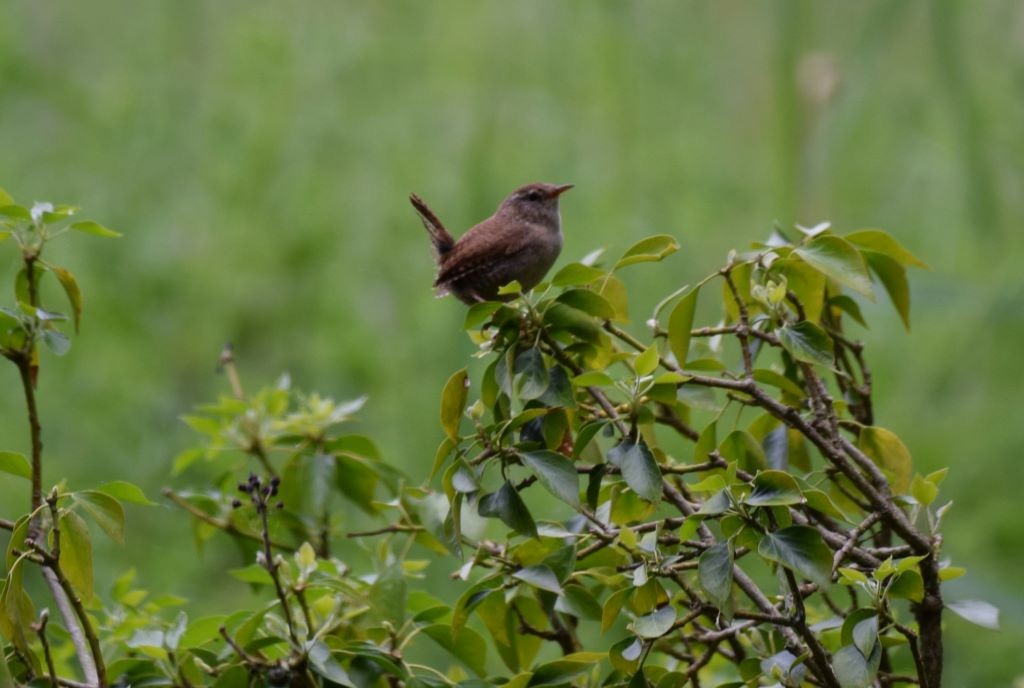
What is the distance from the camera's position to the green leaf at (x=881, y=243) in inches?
58.1

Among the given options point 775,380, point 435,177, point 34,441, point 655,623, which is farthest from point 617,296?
point 435,177

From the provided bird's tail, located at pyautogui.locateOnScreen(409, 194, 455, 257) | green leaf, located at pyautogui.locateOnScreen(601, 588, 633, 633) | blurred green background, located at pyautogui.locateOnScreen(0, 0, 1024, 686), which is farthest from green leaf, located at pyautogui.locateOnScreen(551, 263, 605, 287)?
blurred green background, located at pyautogui.locateOnScreen(0, 0, 1024, 686)

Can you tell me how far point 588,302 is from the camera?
1.26 m

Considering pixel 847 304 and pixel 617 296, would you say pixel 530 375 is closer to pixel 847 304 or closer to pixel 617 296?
pixel 617 296

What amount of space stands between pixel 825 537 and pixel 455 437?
0.43 m

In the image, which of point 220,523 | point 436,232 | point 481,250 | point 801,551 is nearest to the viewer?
point 801,551

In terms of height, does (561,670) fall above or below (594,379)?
below

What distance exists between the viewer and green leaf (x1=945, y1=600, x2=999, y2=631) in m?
1.22

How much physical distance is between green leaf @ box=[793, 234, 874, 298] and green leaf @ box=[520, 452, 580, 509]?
36 centimetres

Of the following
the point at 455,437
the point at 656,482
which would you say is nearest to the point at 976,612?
the point at 656,482

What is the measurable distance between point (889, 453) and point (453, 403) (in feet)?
1.72

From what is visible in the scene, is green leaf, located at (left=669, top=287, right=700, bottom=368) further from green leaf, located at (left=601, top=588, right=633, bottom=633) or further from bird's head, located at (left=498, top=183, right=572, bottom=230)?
bird's head, located at (left=498, top=183, right=572, bottom=230)

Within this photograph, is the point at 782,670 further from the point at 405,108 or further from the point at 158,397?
the point at 405,108

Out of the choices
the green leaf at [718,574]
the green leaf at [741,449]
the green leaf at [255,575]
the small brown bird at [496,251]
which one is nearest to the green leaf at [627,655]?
the green leaf at [718,574]
